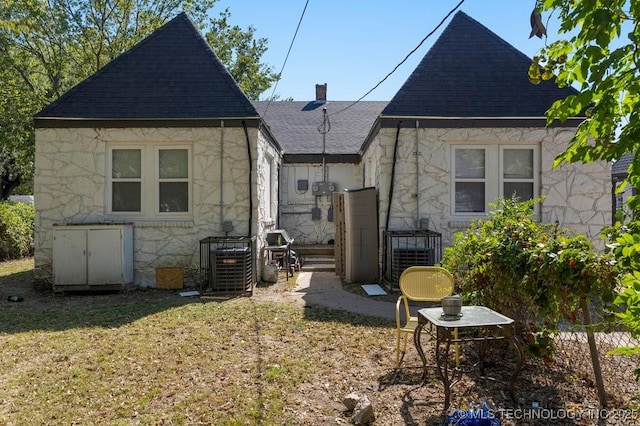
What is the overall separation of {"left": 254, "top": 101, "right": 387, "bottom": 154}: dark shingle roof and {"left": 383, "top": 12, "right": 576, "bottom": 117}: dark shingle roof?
16.8ft

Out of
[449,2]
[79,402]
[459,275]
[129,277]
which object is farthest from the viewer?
[129,277]

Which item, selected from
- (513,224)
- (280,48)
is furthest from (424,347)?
(280,48)

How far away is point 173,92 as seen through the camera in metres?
9.10

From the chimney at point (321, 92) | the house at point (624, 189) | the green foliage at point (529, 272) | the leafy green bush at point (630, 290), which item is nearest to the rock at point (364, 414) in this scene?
the green foliage at point (529, 272)

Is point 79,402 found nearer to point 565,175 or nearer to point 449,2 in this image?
point 449,2

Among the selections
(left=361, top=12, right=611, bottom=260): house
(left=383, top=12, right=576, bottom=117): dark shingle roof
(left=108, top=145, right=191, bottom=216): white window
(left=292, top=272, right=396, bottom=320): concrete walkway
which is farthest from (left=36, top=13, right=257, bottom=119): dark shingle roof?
(left=292, top=272, right=396, bottom=320): concrete walkway

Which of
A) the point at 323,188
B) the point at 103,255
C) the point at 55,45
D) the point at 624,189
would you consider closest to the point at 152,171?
the point at 103,255

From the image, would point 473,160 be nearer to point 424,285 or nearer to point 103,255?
point 424,285

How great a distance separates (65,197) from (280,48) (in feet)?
17.5

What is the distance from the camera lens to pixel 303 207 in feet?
46.7

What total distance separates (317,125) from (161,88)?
7.79 meters

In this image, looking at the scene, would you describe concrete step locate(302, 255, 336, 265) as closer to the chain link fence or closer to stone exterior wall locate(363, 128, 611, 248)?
stone exterior wall locate(363, 128, 611, 248)

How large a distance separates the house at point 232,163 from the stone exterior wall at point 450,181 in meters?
0.02

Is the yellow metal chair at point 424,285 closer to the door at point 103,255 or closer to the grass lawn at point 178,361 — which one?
the grass lawn at point 178,361
